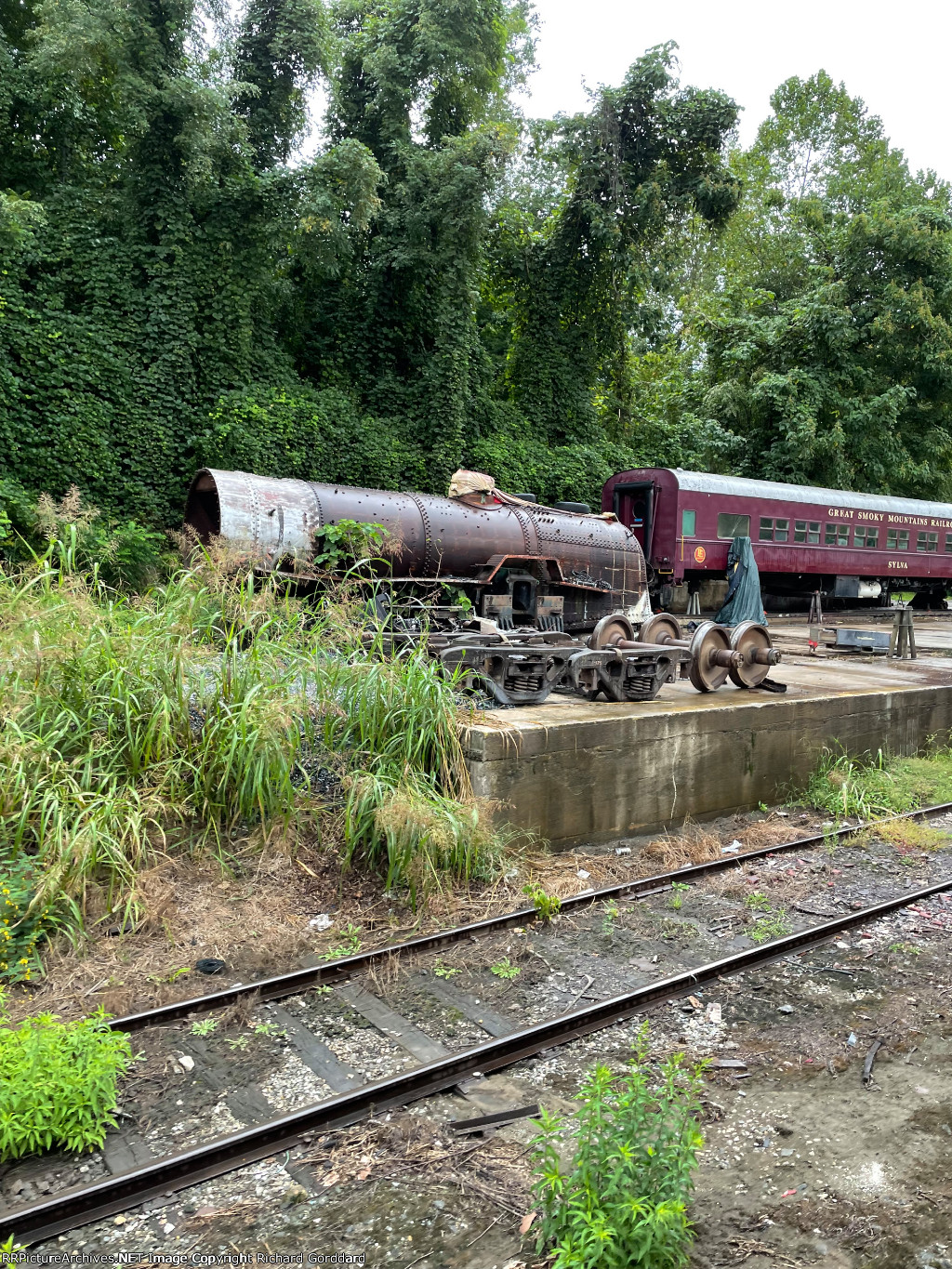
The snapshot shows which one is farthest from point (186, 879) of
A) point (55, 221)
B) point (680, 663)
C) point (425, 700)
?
point (55, 221)

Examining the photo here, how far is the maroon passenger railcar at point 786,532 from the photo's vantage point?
1877cm

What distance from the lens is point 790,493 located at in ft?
67.2

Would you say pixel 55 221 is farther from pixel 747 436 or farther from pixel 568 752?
pixel 747 436

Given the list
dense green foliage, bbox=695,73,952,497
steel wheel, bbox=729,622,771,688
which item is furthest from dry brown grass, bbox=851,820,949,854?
dense green foliage, bbox=695,73,952,497

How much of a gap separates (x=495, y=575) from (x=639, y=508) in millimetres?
8981

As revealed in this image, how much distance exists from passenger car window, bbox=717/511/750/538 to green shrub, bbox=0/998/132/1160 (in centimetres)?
1760

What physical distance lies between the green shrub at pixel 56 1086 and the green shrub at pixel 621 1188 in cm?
172

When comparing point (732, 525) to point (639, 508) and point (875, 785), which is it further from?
point (875, 785)

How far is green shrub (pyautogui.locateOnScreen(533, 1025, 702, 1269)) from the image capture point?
2480mm

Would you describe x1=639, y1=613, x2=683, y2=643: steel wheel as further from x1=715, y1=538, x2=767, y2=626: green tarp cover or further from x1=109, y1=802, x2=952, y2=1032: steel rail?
x1=109, y1=802, x2=952, y2=1032: steel rail

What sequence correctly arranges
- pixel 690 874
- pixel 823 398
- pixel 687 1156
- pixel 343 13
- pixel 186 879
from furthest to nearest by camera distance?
pixel 823 398, pixel 343 13, pixel 690 874, pixel 186 879, pixel 687 1156

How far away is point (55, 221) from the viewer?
558 inches

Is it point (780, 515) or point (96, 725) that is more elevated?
point (780, 515)

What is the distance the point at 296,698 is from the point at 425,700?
2.94ft
